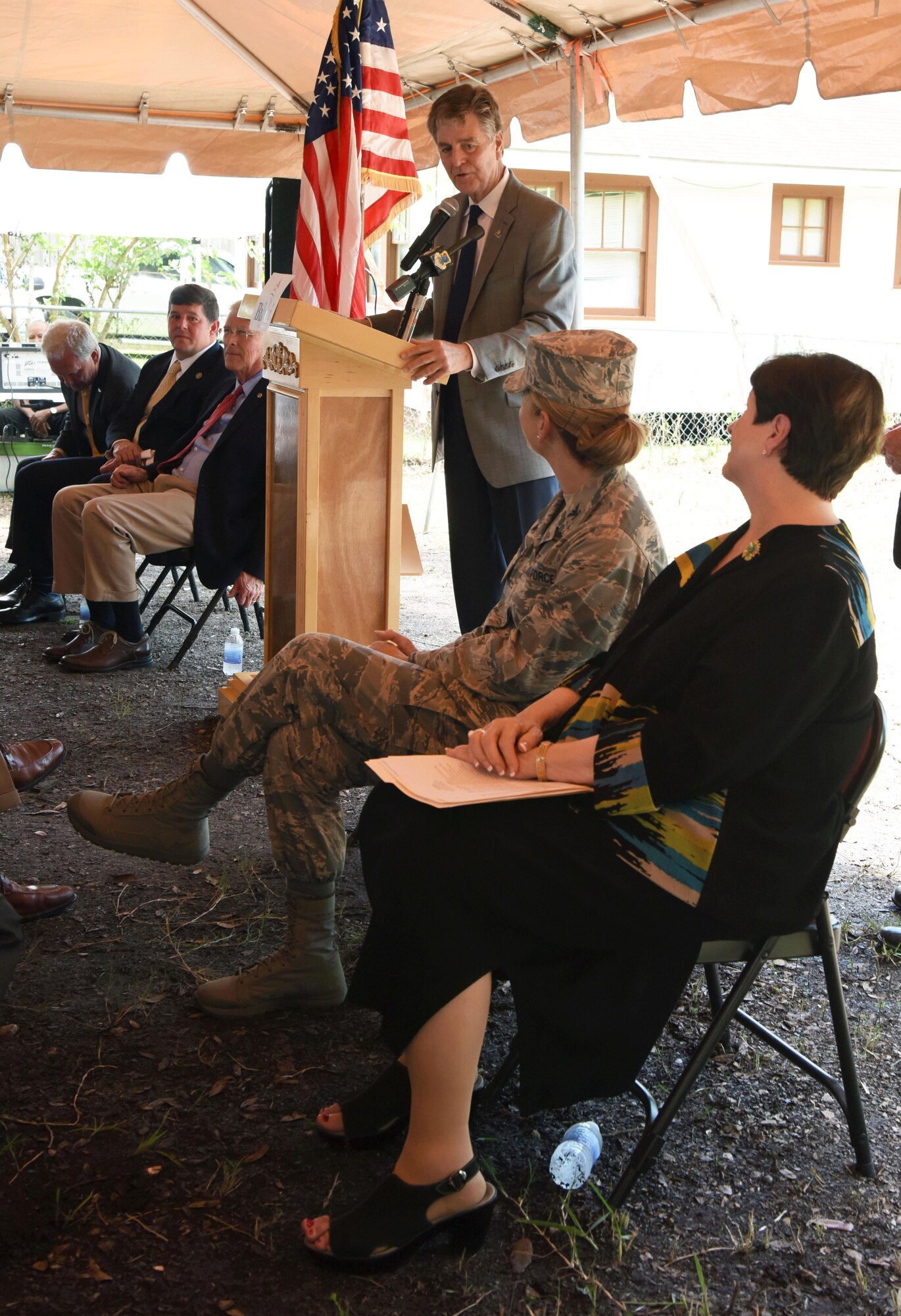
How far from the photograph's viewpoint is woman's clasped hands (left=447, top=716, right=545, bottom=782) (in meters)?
1.98

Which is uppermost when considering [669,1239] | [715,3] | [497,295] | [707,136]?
[707,136]

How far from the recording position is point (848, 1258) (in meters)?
1.86

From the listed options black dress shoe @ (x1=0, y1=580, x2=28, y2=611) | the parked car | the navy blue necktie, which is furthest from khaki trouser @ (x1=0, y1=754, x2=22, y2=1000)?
the parked car

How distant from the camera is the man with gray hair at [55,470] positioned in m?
6.27

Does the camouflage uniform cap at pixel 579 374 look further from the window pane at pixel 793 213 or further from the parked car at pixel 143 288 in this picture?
the parked car at pixel 143 288

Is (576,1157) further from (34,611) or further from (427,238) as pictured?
(34,611)

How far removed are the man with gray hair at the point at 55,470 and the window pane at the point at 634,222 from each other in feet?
27.3

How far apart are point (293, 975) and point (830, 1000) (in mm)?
1115

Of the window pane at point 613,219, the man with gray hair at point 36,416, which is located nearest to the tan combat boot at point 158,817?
the man with gray hair at point 36,416

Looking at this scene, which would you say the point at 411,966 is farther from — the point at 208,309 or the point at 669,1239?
the point at 208,309

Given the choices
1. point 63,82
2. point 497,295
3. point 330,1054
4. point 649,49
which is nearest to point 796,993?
point 330,1054

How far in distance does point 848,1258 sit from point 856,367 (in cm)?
142

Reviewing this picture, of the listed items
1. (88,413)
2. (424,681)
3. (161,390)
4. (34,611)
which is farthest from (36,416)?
(424,681)

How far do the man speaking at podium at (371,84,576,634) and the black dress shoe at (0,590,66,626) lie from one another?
3.26 metres
